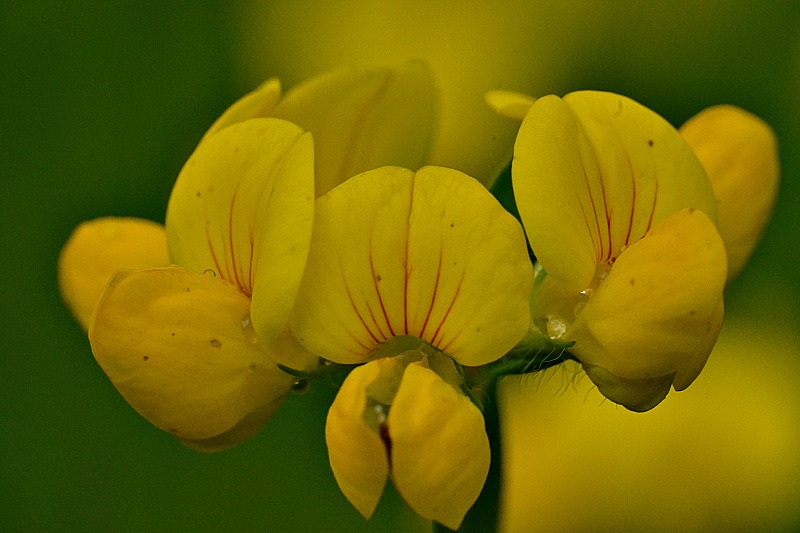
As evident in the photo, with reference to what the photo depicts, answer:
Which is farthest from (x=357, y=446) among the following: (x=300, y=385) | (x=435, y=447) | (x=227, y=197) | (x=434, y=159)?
(x=434, y=159)

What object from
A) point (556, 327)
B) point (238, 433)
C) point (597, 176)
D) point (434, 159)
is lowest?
point (434, 159)

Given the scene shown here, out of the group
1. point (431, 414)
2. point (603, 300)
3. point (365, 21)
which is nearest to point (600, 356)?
point (603, 300)

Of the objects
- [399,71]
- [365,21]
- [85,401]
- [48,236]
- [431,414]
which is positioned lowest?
[85,401]

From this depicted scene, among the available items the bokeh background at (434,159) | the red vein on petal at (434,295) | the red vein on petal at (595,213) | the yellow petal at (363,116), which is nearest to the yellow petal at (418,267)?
the red vein on petal at (434,295)

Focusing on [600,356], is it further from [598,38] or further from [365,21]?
[365,21]

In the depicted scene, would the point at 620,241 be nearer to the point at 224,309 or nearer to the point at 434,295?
the point at 434,295

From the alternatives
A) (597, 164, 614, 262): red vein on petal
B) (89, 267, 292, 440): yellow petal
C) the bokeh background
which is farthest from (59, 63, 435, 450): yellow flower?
the bokeh background
